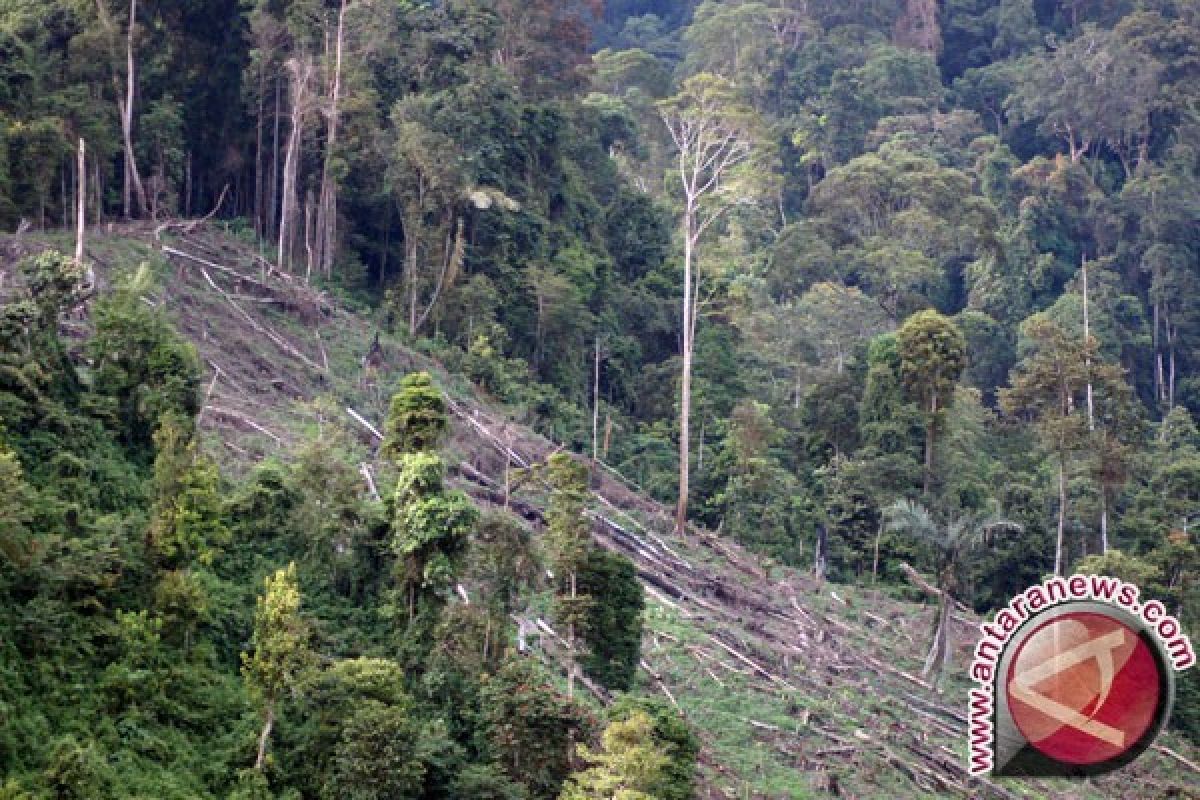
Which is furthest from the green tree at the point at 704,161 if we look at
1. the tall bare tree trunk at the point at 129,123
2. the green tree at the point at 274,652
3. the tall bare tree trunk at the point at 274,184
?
the green tree at the point at 274,652

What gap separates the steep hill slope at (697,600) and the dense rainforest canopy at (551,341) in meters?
1.07

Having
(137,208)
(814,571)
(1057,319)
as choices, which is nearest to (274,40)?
(137,208)

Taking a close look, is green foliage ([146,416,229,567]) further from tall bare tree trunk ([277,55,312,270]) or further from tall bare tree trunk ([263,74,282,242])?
tall bare tree trunk ([263,74,282,242])

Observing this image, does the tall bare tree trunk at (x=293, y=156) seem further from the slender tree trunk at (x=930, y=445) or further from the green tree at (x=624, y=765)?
the green tree at (x=624, y=765)

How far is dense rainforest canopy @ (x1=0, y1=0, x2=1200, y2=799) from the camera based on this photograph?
15148 mm

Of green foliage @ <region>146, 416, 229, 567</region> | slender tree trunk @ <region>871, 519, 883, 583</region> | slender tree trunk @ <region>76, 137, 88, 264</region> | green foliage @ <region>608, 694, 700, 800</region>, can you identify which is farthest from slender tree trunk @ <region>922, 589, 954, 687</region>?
slender tree trunk @ <region>76, 137, 88, 264</region>

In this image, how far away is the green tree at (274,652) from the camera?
14.5 metres

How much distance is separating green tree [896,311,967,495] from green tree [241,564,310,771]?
673 inches

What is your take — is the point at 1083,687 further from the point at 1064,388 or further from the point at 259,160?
the point at 259,160

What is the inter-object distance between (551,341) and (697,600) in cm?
943

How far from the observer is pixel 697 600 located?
22422 millimetres

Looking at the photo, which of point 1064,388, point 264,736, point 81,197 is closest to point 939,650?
point 1064,388

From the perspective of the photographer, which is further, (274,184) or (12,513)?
(274,184)

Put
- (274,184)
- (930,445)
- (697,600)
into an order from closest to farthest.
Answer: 1. (697,600)
2. (274,184)
3. (930,445)
